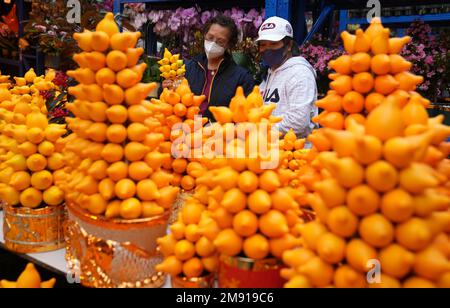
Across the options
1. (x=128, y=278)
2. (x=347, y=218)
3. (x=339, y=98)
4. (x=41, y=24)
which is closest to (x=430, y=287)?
(x=347, y=218)

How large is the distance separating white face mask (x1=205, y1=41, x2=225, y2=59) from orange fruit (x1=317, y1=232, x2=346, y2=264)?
232 centimetres

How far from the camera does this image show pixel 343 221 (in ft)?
2.96

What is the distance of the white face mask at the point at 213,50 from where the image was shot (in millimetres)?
3057

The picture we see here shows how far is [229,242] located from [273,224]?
0.12 meters

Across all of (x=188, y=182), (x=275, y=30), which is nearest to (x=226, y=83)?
(x=275, y=30)

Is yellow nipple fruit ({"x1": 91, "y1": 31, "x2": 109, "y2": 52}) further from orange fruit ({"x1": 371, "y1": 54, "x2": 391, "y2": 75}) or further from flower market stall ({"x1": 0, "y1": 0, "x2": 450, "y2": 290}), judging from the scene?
orange fruit ({"x1": 371, "y1": 54, "x2": 391, "y2": 75})

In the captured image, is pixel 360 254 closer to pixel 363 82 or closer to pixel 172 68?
pixel 363 82

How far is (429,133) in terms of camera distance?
889mm

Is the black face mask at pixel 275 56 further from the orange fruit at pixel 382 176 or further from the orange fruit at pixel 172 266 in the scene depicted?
the orange fruit at pixel 382 176

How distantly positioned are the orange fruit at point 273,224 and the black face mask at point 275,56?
83.3 inches

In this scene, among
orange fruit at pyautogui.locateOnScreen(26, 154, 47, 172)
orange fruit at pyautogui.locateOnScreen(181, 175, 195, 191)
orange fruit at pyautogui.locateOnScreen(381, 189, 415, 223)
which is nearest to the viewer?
orange fruit at pyautogui.locateOnScreen(381, 189, 415, 223)

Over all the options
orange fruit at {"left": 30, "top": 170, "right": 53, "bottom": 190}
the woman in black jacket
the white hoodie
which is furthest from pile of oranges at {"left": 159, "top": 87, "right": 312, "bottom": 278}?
the woman in black jacket

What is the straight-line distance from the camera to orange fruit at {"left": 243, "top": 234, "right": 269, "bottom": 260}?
1.08 meters

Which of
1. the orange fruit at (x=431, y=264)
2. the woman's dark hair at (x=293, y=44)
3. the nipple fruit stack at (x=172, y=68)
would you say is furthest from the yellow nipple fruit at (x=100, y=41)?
the nipple fruit stack at (x=172, y=68)
